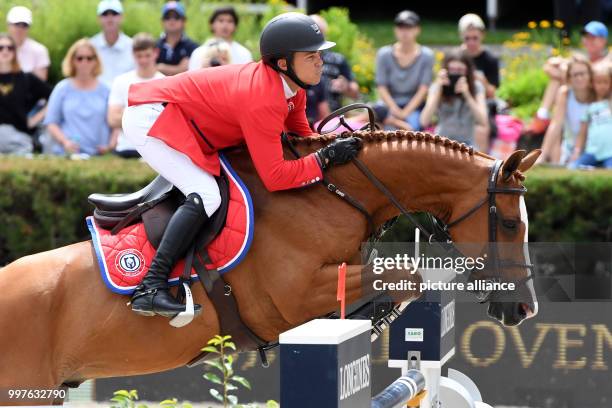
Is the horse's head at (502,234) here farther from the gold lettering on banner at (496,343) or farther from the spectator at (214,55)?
the spectator at (214,55)

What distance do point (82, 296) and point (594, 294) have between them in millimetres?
2837

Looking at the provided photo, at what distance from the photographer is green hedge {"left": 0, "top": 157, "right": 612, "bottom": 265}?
10062 millimetres

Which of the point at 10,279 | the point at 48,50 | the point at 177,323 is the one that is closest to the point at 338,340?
the point at 177,323

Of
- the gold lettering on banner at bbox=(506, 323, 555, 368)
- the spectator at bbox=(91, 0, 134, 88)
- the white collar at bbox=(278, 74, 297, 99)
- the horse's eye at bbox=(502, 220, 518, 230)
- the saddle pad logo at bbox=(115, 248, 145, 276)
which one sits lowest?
the gold lettering on banner at bbox=(506, 323, 555, 368)

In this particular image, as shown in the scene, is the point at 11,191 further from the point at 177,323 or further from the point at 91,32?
the point at 177,323

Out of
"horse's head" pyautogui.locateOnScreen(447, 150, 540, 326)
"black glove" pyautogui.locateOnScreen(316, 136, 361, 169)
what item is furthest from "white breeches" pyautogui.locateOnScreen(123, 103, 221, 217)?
"horse's head" pyautogui.locateOnScreen(447, 150, 540, 326)

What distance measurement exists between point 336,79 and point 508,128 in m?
1.60

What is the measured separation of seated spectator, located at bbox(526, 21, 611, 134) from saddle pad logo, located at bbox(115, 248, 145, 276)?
6323 millimetres

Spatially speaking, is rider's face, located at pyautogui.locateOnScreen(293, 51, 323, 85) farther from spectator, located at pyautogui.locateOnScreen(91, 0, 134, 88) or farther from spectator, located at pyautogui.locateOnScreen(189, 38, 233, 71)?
spectator, located at pyautogui.locateOnScreen(91, 0, 134, 88)

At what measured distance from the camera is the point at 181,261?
234 inches

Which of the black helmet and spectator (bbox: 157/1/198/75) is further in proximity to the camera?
spectator (bbox: 157/1/198/75)

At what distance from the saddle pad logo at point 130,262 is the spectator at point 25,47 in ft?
22.3

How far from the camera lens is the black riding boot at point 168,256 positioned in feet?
19.0

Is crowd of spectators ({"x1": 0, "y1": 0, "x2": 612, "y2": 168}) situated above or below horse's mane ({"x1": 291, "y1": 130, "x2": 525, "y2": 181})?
above
